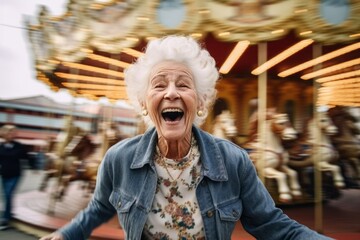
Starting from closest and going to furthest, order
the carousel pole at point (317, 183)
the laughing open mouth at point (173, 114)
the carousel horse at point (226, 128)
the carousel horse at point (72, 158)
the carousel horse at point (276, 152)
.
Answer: the laughing open mouth at point (173, 114) < the carousel pole at point (317, 183) < the carousel horse at point (276, 152) < the carousel horse at point (226, 128) < the carousel horse at point (72, 158)

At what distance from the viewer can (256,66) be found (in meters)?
6.82

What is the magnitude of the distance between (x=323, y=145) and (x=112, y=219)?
144 inches

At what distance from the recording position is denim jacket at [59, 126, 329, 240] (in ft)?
3.76

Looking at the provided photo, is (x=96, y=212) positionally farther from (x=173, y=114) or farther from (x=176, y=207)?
(x=173, y=114)

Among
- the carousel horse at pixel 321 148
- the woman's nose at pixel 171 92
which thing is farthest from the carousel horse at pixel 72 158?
the woman's nose at pixel 171 92

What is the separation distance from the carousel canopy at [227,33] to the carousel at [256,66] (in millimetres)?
14

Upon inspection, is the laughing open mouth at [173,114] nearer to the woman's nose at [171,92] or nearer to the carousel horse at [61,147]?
the woman's nose at [171,92]

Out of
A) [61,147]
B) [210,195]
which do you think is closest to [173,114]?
[210,195]

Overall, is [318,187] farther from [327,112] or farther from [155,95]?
[155,95]

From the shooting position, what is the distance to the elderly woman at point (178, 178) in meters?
1.14

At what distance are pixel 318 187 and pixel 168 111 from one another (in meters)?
4.31

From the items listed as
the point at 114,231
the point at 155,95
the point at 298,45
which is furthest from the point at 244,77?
the point at 155,95

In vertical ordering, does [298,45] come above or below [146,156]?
above

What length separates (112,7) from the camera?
17.6 feet
